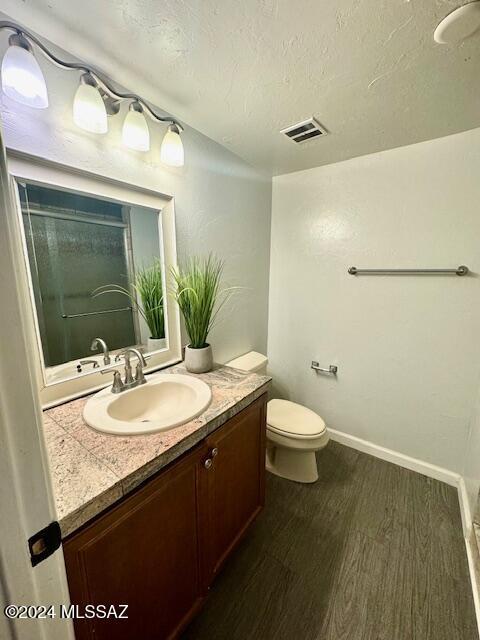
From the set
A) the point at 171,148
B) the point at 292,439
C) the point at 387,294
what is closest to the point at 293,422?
the point at 292,439

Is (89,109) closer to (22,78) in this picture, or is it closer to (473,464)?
(22,78)

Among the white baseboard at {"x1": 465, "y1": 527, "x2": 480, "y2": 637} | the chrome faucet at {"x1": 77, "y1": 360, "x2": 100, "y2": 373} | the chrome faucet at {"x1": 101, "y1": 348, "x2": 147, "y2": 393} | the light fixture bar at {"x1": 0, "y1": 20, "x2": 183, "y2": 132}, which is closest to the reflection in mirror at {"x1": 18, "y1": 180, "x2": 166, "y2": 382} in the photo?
the chrome faucet at {"x1": 77, "y1": 360, "x2": 100, "y2": 373}

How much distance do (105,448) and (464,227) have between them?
204 centimetres

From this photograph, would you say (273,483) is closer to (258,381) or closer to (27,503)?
(258,381)

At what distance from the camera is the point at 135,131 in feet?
3.68

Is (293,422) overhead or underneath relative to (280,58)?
underneath

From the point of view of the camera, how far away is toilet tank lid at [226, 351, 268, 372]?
6.12 ft

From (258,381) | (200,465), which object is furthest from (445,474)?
(200,465)

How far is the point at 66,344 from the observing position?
3.59 ft

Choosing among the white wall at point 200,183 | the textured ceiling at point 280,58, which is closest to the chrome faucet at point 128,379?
the white wall at point 200,183

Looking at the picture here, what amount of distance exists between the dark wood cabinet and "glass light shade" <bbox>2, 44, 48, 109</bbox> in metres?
1.25

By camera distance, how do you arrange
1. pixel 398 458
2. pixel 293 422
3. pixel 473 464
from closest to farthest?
1. pixel 473 464
2. pixel 293 422
3. pixel 398 458

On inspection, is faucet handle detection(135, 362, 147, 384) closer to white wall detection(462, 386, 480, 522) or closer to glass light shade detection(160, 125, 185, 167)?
glass light shade detection(160, 125, 185, 167)

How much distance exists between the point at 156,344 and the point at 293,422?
3.28ft
